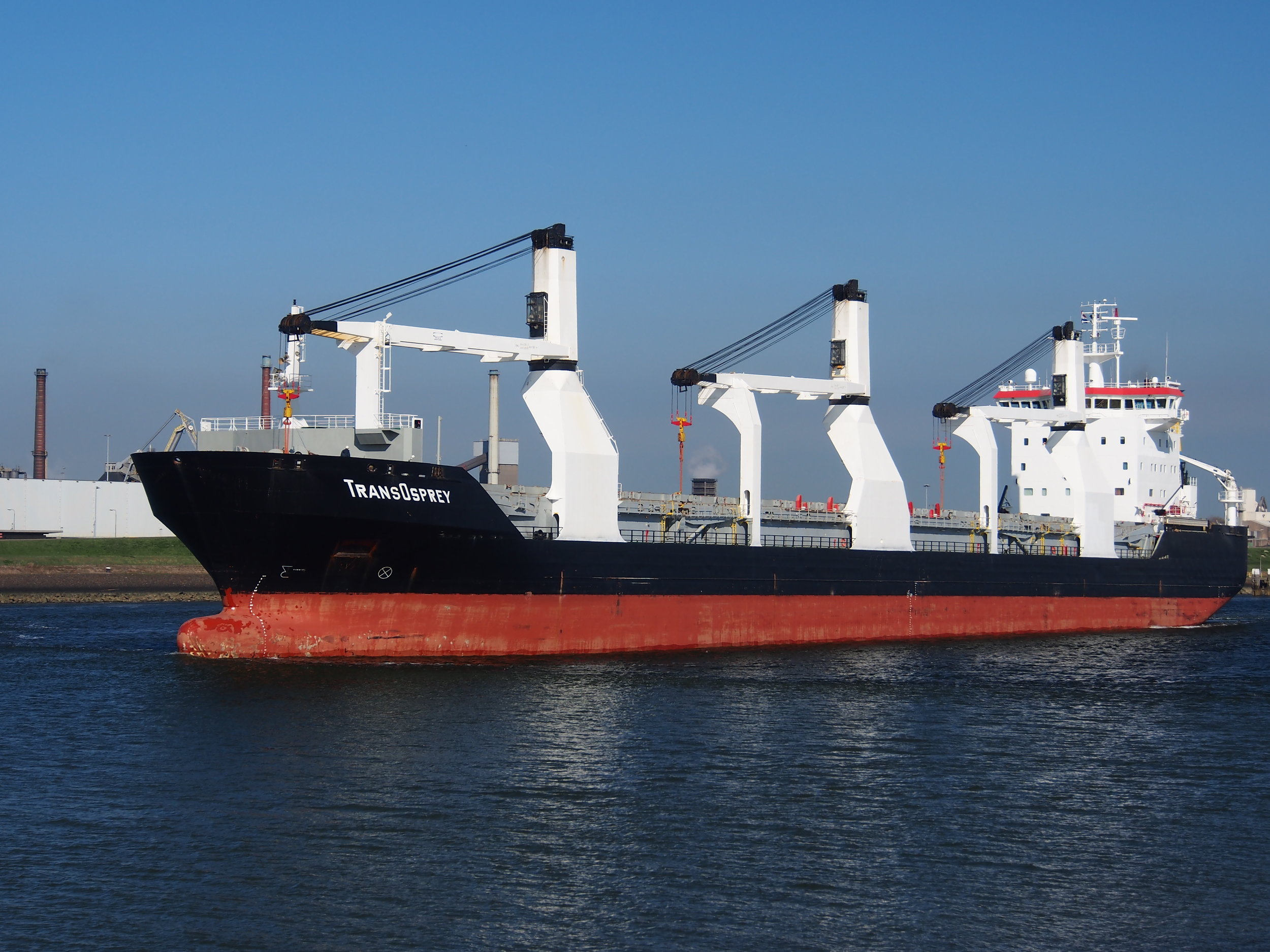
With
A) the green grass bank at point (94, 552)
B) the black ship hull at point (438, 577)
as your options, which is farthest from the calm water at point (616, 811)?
the green grass bank at point (94, 552)

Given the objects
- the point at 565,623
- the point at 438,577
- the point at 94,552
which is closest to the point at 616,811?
the point at 438,577

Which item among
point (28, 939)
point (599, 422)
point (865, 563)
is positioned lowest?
point (28, 939)

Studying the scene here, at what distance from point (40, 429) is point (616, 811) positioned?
56.0 meters

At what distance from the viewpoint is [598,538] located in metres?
25.9

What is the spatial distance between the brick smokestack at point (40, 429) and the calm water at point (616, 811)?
137 feet

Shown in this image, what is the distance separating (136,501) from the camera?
178ft

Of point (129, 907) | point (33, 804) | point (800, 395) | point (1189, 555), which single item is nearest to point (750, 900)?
point (129, 907)

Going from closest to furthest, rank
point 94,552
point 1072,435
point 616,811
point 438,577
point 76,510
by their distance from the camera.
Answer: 1. point 616,811
2. point 438,577
3. point 1072,435
4. point 94,552
5. point 76,510

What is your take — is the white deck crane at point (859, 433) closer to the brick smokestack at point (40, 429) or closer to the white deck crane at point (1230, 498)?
the white deck crane at point (1230, 498)

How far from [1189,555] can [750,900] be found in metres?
31.1

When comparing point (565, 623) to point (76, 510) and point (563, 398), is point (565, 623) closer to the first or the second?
point (563, 398)

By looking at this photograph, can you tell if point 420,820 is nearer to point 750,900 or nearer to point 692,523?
point 750,900

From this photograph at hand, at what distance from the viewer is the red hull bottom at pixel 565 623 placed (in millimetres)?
21703

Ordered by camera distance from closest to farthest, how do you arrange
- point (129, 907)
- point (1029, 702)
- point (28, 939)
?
point (28, 939), point (129, 907), point (1029, 702)
